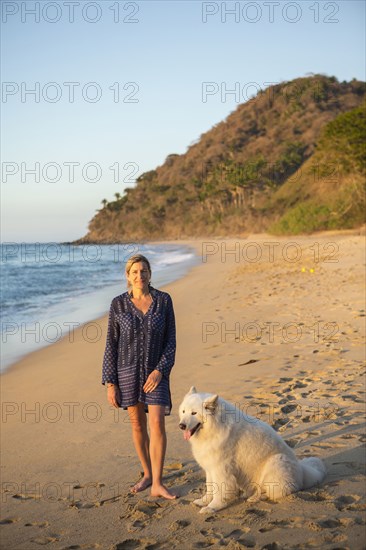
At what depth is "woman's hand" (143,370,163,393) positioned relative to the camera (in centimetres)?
403

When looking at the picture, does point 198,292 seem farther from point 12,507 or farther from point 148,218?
point 148,218

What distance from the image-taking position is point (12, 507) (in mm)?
4223

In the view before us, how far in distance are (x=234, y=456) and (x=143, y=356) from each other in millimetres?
963

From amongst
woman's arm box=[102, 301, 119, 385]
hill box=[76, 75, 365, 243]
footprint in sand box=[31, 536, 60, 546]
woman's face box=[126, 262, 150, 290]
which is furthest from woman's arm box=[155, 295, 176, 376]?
hill box=[76, 75, 365, 243]

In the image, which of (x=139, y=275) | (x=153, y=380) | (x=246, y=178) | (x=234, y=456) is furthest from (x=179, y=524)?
(x=246, y=178)

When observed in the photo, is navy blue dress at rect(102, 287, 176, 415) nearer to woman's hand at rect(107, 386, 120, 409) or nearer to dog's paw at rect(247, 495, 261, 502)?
woman's hand at rect(107, 386, 120, 409)

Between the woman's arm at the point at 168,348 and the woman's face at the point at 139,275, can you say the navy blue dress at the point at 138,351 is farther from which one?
the woman's face at the point at 139,275

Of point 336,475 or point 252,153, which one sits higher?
point 252,153

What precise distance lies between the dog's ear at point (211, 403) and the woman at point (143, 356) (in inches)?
17.9

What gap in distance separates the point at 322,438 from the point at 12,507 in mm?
2620

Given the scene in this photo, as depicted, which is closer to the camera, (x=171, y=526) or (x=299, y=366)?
(x=171, y=526)

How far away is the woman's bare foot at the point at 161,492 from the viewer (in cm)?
407

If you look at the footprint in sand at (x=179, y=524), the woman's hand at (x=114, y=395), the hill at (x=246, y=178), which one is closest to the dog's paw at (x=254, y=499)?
the footprint in sand at (x=179, y=524)

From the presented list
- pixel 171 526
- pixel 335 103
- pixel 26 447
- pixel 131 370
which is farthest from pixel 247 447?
pixel 335 103
